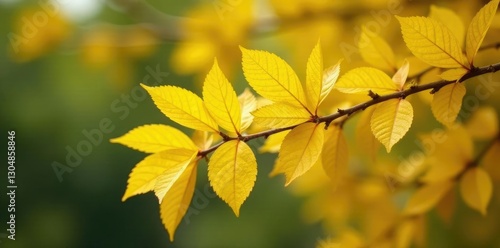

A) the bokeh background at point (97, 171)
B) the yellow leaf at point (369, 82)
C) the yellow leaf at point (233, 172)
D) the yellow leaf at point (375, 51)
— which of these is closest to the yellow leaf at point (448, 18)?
the yellow leaf at point (375, 51)

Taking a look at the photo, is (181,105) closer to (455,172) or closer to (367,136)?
(367,136)

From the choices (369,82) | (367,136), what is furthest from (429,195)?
(369,82)

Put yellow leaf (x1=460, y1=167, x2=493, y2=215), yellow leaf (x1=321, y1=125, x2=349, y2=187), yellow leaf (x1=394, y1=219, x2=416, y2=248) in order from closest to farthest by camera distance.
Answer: yellow leaf (x1=321, y1=125, x2=349, y2=187)
yellow leaf (x1=460, y1=167, x2=493, y2=215)
yellow leaf (x1=394, y1=219, x2=416, y2=248)

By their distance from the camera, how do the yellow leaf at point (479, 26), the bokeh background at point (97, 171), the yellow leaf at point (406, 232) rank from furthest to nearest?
the bokeh background at point (97, 171)
the yellow leaf at point (406, 232)
the yellow leaf at point (479, 26)

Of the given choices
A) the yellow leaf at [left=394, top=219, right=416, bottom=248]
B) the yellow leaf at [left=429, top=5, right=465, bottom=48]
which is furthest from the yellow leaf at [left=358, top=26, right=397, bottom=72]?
the yellow leaf at [left=394, top=219, right=416, bottom=248]

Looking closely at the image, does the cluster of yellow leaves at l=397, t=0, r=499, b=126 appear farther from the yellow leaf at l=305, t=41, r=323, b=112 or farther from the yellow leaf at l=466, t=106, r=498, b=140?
the yellow leaf at l=466, t=106, r=498, b=140

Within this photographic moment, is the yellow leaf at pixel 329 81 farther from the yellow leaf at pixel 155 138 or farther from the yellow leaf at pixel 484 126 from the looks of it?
the yellow leaf at pixel 484 126
